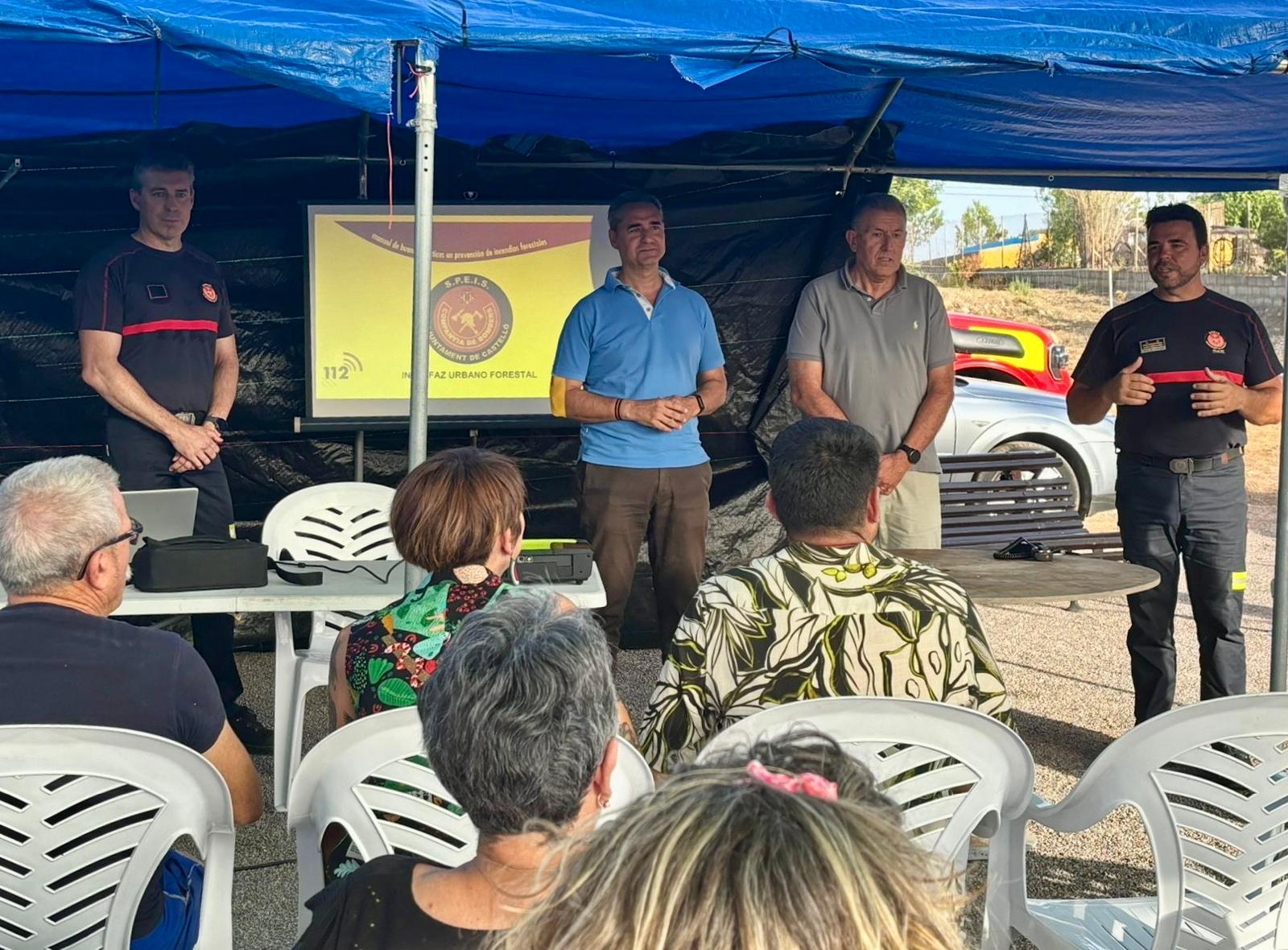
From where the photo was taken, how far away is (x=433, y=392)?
17.2 ft

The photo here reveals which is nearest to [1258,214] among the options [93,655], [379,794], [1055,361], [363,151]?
[1055,361]

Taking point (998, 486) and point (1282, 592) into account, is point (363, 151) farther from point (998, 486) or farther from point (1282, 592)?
point (1282, 592)

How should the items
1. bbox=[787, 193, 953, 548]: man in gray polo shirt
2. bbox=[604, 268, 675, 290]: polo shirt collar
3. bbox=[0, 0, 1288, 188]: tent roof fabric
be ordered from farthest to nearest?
bbox=[604, 268, 675, 290]: polo shirt collar
bbox=[787, 193, 953, 548]: man in gray polo shirt
bbox=[0, 0, 1288, 188]: tent roof fabric

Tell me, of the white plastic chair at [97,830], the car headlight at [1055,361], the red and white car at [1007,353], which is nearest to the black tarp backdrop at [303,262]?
the white plastic chair at [97,830]

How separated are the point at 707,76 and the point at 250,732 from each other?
2.56 m

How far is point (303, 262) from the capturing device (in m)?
5.05

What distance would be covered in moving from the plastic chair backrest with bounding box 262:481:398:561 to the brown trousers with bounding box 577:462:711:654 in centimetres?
67

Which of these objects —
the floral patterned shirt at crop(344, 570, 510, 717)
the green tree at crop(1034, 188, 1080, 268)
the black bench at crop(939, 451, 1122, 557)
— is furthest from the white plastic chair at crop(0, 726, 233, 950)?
the green tree at crop(1034, 188, 1080, 268)

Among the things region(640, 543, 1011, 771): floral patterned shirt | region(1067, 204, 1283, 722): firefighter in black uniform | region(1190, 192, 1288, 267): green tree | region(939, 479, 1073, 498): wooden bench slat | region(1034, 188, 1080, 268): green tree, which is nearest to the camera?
region(640, 543, 1011, 771): floral patterned shirt

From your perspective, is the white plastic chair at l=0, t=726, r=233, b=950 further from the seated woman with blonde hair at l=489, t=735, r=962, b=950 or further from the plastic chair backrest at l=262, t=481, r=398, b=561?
the plastic chair backrest at l=262, t=481, r=398, b=561

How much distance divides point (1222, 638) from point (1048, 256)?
23870 millimetres

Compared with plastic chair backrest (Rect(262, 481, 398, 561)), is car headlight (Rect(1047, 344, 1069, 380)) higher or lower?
higher

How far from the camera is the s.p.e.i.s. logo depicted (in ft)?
17.1

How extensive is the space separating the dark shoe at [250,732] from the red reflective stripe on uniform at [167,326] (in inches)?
49.0
